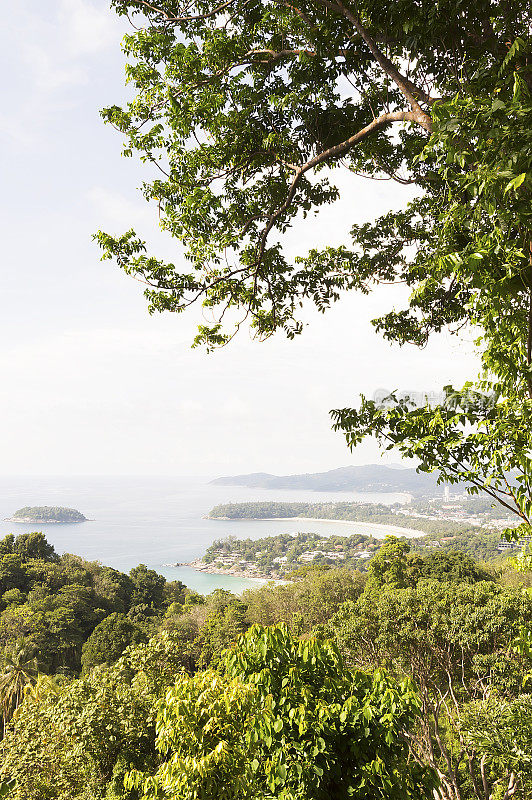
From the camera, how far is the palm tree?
46.2ft

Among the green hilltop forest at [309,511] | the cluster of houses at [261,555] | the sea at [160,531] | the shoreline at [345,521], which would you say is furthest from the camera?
the green hilltop forest at [309,511]

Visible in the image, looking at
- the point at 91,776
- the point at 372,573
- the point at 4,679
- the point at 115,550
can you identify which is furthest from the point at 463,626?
the point at 115,550

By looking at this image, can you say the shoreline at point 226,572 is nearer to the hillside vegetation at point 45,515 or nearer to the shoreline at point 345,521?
the shoreline at point 345,521

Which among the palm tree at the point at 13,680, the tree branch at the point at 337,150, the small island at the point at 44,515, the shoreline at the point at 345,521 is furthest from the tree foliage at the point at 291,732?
the small island at the point at 44,515

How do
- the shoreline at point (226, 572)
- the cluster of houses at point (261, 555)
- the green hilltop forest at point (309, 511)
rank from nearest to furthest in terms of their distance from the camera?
1. the shoreline at point (226, 572)
2. the cluster of houses at point (261, 555)
3. the green hilltop forest at point (309, 511)

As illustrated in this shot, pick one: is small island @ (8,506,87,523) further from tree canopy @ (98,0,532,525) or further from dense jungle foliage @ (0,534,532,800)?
tree canopy @ (98,0,532,525)

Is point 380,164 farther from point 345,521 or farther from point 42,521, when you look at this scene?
point 42,521

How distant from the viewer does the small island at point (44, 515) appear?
111562mm

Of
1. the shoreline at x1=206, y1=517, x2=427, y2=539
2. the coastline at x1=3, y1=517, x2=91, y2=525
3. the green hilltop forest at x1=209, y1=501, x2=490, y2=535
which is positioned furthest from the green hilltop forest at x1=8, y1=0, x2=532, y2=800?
the coastline at x1=3, y1=517, x2=91, y2=525

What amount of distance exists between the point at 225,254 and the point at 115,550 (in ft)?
296

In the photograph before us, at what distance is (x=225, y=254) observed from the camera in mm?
4148

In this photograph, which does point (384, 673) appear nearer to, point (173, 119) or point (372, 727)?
point (372, 727)

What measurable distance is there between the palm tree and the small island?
359ft

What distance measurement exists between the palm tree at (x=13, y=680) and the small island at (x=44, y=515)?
109305 millimetres
